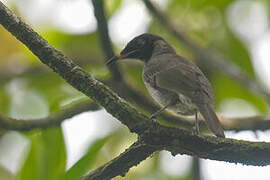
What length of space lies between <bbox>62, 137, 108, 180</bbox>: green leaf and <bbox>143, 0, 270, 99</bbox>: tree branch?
240cm

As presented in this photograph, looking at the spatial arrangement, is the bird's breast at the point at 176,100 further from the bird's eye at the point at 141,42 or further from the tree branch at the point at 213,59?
the tree branch at the point at 213,59

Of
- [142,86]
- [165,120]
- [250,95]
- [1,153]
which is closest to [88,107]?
[165,120]

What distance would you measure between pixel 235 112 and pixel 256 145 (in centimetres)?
404

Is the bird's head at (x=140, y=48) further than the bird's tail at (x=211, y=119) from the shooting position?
Yes

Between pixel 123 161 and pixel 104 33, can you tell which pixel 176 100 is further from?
pixel 123 161

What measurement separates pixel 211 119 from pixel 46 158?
1512 millimetres

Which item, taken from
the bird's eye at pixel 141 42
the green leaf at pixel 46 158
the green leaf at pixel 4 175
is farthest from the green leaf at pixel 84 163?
the bird's eye at pixel 141 42

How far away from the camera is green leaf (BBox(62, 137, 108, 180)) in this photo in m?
4.23

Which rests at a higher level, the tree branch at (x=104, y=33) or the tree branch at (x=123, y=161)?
the tree branch at (x=104, y=33)

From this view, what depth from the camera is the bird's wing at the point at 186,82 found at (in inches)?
193

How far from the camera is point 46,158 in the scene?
4.75m

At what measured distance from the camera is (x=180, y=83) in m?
5.03

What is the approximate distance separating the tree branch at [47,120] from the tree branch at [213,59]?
1549 millimetres

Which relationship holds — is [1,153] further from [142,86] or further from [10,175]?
[142,86]
